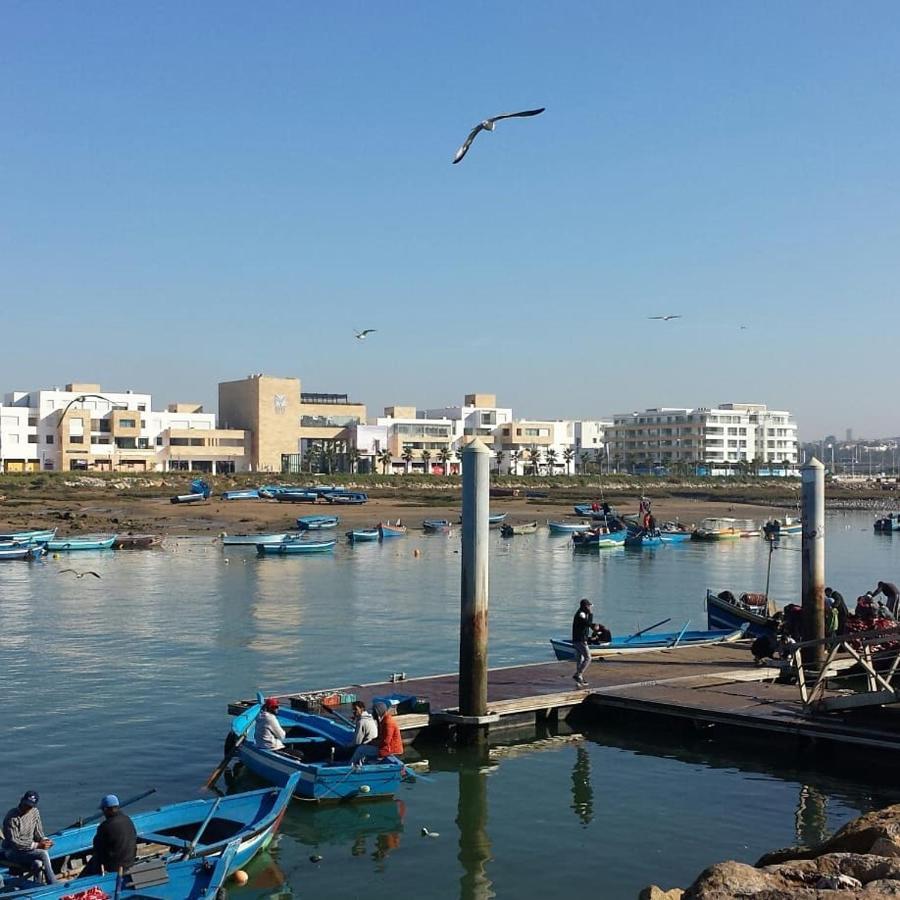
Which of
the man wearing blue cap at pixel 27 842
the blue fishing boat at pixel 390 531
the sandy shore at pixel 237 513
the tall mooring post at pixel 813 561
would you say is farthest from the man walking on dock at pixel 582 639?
the sandy shore at pixel 237 513

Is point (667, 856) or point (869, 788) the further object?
point (869, 788)

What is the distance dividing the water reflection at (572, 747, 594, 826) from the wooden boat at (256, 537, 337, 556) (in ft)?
158

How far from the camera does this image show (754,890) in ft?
36.8

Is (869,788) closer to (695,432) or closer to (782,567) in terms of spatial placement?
(782,567)

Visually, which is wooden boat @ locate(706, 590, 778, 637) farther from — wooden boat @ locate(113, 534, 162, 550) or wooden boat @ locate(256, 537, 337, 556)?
wooden boat @ locate(113, 534, 162, 550)

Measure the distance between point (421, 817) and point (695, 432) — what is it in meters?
184

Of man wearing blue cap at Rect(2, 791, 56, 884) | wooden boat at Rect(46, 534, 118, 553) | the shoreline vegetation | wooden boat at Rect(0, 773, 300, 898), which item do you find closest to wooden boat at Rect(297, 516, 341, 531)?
the shoreline vegetation

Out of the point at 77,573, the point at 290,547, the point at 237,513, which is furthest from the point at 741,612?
the point at 237,513

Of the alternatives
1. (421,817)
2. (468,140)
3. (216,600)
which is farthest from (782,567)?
(421,817)

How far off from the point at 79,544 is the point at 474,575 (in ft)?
172

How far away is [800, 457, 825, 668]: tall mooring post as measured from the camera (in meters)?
26.1

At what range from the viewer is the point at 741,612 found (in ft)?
106

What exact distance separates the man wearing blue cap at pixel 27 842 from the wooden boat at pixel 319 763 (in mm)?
5021

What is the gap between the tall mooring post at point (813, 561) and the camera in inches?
1029
